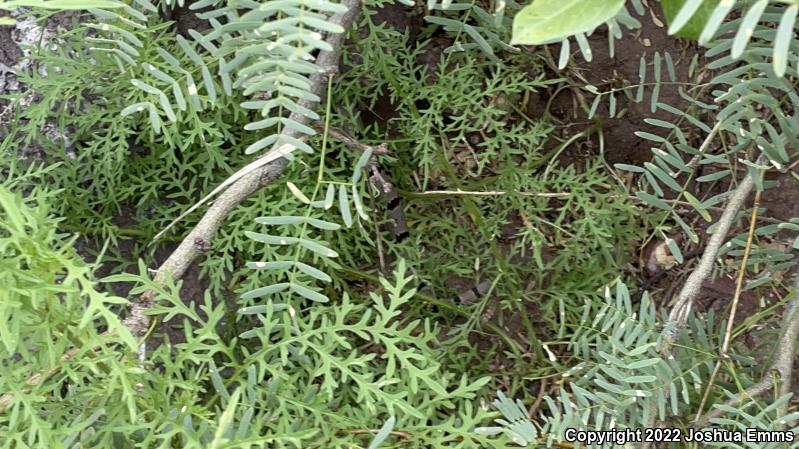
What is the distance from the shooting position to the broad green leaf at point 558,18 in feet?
2.02

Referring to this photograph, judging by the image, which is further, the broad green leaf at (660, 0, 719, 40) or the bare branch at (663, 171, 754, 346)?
the bare branch at (663, 171, 754, 346)

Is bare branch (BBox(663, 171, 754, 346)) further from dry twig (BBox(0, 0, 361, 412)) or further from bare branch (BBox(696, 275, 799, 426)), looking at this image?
dry twig (BBox(0, 0, 361, 412))

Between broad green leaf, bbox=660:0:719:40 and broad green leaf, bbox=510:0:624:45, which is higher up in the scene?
broad green leaf, bbox=510:0:624:45

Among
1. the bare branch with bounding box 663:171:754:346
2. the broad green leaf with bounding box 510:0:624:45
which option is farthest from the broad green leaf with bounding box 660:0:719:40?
the bare branch with bounding box 663:171:754:346

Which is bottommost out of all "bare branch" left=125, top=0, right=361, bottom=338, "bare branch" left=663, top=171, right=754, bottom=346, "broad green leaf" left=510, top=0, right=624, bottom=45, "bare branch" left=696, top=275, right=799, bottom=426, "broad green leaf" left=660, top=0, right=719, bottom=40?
"bare branch" left=696, top=275, right=799, bottom=426

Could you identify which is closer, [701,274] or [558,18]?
[558,18]

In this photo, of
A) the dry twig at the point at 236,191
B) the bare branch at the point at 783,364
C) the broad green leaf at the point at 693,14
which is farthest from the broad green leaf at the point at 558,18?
the bare branch at the point at 783,364

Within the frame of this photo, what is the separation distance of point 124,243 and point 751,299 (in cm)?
129

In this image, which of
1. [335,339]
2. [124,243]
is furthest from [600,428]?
[124,243]

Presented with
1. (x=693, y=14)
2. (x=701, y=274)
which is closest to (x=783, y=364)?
(x=701, y=274)

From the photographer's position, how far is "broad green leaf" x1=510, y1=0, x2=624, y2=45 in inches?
24.2

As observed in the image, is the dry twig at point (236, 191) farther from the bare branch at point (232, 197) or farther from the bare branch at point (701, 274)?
the bare branch at point (701, 274)

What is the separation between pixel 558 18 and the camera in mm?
624

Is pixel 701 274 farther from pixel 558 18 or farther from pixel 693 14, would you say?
pixel 558 18
